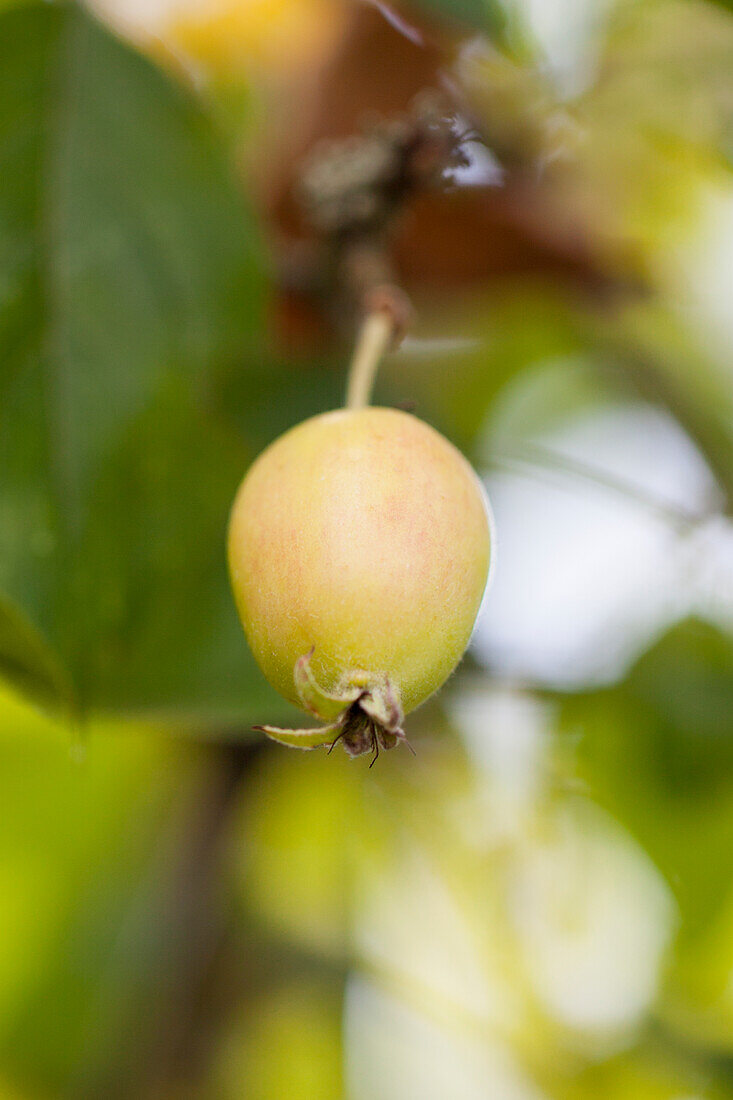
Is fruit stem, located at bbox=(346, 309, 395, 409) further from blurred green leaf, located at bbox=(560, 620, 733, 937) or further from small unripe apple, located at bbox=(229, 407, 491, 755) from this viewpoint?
blurred green leaf, located at bbox=(560, 620, 733, 937)

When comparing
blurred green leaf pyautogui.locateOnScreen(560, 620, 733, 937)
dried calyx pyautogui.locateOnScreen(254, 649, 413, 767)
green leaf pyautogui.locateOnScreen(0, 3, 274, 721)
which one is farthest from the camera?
blurred green leaf pyautogui.locateOnScreen(560, 620, 733, 937)

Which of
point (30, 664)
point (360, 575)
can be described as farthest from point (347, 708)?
point (30, 664)

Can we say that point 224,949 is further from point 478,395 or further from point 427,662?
point 427,662

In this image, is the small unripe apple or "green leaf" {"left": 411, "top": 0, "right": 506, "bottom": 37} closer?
the small unripe apple

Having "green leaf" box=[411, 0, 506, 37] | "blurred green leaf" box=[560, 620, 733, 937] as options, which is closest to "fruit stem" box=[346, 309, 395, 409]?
"green leaf" box=[411, 0, 506, 37]

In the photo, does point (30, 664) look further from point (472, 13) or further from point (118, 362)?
point (472, 13)

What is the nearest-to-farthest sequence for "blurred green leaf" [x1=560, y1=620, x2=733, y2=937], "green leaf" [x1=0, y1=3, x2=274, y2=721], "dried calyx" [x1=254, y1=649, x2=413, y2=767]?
"dried calyx" [x1=254, y1=649, x2=413, y2=767] < "green leaf" [x1=0, y1=3, x2=274, y2=721] < "blurred green leaf" [x1=560, y1=620, x2=733, y2=937]

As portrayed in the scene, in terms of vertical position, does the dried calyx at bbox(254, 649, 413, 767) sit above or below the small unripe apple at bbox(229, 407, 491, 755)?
below
